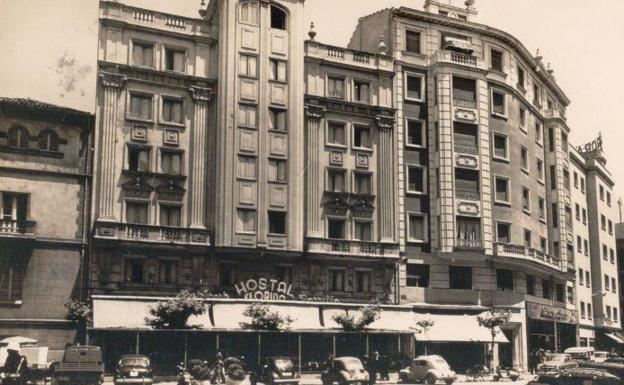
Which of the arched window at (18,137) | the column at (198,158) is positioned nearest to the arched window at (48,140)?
the arched window at (18,137)

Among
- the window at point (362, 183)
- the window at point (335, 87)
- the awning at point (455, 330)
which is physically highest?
the window at point (335, 87)

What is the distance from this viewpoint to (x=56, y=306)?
45281 millimetres

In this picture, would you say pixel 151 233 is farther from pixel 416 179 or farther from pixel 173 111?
pixel 416 179

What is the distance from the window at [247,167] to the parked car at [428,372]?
52.2 feet

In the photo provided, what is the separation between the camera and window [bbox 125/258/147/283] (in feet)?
157

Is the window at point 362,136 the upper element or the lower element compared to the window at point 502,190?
upper

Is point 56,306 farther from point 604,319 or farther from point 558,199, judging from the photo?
point 604,319

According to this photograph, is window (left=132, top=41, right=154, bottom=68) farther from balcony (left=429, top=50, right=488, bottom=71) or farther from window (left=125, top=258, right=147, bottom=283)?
balcony (left=429, top=50, right=488, bottom=71)

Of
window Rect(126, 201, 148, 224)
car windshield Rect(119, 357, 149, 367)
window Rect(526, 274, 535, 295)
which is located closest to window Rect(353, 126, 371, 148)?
window Rect(126, 201, 148, 224)

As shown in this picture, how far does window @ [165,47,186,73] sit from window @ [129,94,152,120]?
109 inches

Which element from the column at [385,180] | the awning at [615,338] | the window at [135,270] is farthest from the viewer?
the awning at [615,338]

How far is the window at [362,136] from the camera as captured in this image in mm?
56844

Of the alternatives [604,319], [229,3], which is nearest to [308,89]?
[229,3]

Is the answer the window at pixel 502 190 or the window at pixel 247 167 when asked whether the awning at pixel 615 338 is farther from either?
the window at pixel 247 167
